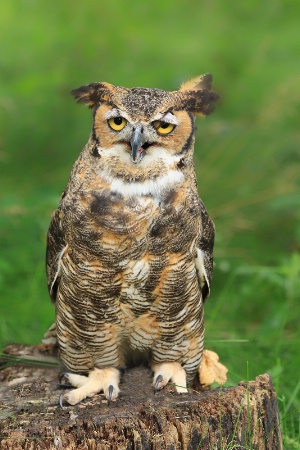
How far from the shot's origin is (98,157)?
279cm

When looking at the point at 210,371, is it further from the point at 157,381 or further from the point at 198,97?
the point at 198,97

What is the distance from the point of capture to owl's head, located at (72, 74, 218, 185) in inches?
→ 104

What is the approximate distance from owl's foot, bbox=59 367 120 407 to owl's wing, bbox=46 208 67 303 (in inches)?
15.2

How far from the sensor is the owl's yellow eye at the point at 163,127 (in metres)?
2.67

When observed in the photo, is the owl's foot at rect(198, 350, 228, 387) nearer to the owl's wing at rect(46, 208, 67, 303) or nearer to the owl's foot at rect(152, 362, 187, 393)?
the owl's foot at rect(152, 362, 187, 393)

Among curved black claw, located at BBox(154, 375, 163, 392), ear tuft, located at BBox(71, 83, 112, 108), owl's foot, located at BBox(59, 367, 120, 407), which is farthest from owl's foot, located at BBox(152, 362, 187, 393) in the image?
ear tuft, located at BBox(71, 83, 112, 108)

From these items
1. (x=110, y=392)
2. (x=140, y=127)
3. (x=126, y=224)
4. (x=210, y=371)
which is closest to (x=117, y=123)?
(x=140, y=127)

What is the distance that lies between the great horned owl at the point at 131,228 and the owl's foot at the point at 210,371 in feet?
1.14

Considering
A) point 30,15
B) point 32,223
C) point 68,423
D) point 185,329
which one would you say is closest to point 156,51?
point 30,15

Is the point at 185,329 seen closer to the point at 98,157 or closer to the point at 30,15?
the point at 98,157

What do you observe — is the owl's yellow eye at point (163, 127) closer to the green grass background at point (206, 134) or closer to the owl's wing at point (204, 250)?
the owl's wing at point (204, 250)

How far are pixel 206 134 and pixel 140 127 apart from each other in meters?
3.52

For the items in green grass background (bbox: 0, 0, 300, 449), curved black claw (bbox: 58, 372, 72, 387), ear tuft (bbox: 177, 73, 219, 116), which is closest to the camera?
Result: ear tuft (bbox: 177, 73, 219, 116)

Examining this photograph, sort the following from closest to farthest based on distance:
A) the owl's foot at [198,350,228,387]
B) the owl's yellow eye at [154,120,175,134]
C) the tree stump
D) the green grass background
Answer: the tree stump
the owl's yellow eye at [154,120,175,134]
the owl's foot at [198,350,228,387]
the green grass background
